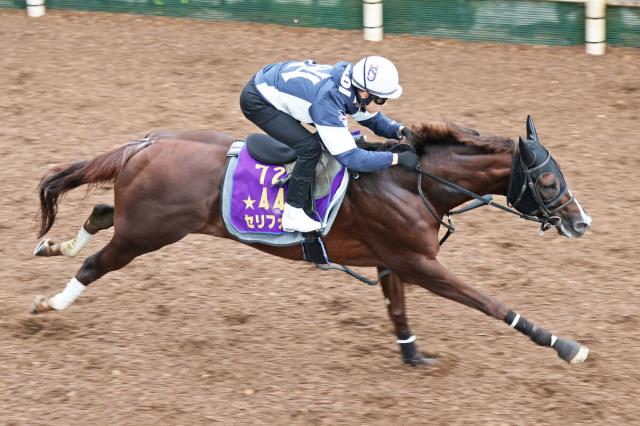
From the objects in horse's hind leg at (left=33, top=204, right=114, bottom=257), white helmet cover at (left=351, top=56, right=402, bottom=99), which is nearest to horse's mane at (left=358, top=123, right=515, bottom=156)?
white helmet cover at (left=351, top=56, right=402, bottom=99)

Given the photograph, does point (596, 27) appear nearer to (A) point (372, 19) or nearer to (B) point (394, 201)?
(A) point (372, 19)

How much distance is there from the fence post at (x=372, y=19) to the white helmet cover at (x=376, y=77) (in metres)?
6.71

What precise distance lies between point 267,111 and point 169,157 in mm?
746

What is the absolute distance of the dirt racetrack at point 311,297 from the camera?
6.32 meters

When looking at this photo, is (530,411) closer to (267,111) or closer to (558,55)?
(267,111)

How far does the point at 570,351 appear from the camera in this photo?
247 inches

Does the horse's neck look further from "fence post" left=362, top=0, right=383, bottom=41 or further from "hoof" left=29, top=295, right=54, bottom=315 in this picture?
"fence post" left=362, top=0, right=383, bottom=41

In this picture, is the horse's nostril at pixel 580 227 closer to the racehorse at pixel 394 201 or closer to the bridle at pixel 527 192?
the racehorse at pixel 394 201

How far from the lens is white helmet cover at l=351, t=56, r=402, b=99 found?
237 inches

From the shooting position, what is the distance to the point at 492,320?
736cm

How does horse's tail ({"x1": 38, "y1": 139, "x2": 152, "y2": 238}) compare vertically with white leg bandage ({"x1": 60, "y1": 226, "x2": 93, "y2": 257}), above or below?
above

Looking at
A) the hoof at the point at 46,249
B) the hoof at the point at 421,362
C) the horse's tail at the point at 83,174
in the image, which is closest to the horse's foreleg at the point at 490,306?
the hoof at the point at 421,362

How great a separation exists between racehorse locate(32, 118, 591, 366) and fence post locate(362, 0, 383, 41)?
6.08 metres

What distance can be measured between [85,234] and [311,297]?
1.76 meters
